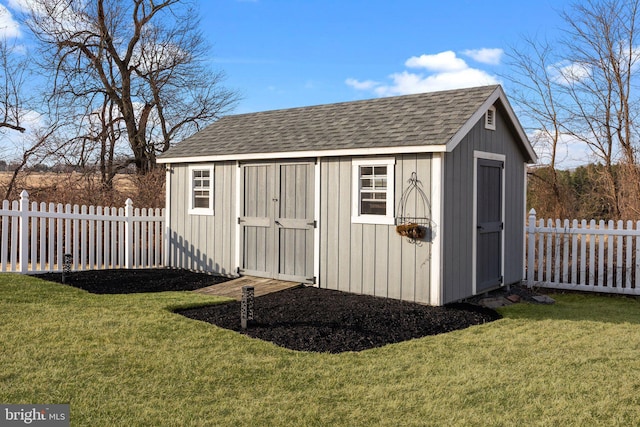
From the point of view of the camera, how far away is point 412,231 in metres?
8.03

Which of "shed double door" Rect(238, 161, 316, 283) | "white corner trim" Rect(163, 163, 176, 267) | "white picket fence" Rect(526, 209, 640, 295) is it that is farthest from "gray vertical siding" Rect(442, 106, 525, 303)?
"white corner trim" Rect(163, 163, 176, 267)

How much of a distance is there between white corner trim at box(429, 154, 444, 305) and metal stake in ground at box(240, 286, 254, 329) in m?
2.77

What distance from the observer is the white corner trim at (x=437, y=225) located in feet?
26.1

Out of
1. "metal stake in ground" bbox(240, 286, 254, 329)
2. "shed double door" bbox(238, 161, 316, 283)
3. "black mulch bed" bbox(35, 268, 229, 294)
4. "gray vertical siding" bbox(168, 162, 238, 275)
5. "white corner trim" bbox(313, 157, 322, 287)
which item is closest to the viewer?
"metal stake in ground" bbox(240, 286, 254, 329)

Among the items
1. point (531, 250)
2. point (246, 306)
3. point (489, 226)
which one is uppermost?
point (489, 226)

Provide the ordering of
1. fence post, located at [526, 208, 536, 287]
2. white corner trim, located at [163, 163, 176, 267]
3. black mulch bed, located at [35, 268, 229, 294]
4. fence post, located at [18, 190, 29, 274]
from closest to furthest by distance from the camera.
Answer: black mulch bed, located at [35, 268, 229, 294] → fence post, located at [18, 190, 29, 274] → fence post, located at [526, 208, 536, 287] → white corner trim, located at [163, 163, 176, 267]

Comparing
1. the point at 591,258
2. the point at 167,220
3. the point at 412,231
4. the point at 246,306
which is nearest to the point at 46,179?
the point at 167,220

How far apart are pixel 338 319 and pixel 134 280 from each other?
4900mm

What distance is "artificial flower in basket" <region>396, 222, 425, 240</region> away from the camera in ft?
26.3

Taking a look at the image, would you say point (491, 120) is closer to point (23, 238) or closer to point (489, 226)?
point (489, 226)

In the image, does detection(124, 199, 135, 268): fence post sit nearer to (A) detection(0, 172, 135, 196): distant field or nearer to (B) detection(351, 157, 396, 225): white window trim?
(B) detection(351, 157, 396, 225): white window trim

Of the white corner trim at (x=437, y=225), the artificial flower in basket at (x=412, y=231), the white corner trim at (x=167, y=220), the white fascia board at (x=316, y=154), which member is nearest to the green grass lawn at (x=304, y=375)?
the white corner trim at (x=437, y=225)

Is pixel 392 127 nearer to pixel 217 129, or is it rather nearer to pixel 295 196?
pixel 295 196

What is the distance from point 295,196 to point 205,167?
8.30 ft
